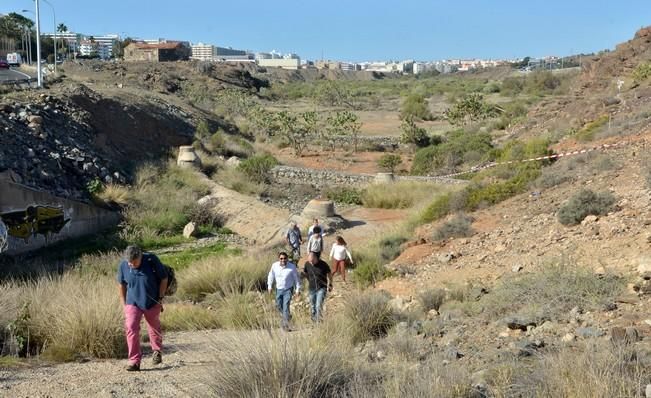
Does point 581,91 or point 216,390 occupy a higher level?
point 581,91

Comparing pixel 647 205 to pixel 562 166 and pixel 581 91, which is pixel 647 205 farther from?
pixel 581 91

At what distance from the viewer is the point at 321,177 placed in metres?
34.1

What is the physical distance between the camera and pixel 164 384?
717cm

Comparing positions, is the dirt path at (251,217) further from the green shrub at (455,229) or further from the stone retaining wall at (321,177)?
the stone retaining wall at (321,177)

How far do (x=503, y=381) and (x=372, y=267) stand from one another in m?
9.77

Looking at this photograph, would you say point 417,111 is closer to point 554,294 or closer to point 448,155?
point 448,155

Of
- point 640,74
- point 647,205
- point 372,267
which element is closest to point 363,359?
point 372,267

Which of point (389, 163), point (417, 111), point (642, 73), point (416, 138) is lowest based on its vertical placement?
point (389, 163)

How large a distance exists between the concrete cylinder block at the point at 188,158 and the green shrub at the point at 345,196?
6509 millimetres

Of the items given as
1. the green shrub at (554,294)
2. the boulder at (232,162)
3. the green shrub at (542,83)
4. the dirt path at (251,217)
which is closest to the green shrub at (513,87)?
the green shrub at (542,83)

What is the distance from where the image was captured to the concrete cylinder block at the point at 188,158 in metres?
33.3

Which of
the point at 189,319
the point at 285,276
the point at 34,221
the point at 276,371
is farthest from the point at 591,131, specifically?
the point at 276,371

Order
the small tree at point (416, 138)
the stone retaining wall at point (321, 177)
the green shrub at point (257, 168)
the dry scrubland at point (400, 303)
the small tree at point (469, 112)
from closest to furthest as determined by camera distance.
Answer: the dry scrubland at point (400, 303), the stone retaining wall at point (321, 177), the green shrub at point (257, 168), the small tree at point (416, 138), the small tree at point (469, 112)

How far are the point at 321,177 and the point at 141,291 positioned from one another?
26176 millimetres
